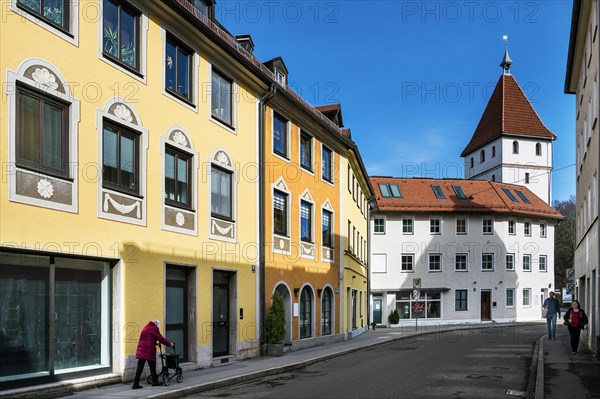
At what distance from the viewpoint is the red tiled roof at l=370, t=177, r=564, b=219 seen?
54312mm

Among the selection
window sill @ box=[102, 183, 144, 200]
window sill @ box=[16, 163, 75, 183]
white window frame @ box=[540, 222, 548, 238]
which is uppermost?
window sill @ box=[16, 163, 75, 183]

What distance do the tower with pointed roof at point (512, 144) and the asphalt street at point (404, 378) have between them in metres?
53.2

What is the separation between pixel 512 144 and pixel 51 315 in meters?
69.2

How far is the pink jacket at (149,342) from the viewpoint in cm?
1345

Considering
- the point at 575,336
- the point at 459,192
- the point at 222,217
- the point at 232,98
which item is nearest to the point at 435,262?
the point at 459,192

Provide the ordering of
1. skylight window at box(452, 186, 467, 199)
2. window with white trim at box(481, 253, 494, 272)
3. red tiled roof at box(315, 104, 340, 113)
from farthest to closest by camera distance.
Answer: skylight window at box(452, 186, 467, 199), window with white trim at box(481, 253, 494, 272), red tiled roof at box(315, 104, 340, 113)

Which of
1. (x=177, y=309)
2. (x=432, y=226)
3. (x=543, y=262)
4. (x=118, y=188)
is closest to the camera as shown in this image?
(x=118, y=188)

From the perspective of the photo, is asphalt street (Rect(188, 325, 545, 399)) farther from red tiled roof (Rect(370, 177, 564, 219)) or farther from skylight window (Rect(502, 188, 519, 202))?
skylight window (Rect(502, 188, 519, 202))

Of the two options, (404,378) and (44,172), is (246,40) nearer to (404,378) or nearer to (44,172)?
(44,172)

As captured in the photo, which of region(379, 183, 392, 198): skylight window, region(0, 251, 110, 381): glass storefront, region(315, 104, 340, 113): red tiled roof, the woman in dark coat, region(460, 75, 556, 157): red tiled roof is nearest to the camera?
region(0, 251, 110, 381): glass storefront

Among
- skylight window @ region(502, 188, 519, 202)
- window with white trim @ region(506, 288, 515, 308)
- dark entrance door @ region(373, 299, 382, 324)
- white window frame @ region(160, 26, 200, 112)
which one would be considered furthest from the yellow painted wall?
skylight window @ region(502, 188, 519, 202)

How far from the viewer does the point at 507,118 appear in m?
76.9

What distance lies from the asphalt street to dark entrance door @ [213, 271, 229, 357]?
95.6 inches

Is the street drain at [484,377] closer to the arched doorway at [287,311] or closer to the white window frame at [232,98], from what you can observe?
the arched doorway at [287,311]
